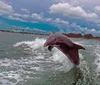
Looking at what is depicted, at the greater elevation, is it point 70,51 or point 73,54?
point 70,51

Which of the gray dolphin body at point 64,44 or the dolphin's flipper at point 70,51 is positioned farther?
the dolphin's flipper at point 70,51

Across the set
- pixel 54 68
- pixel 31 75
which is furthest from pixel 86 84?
pixel 54 68

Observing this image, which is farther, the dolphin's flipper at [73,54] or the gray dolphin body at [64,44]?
the dolphin's flipper at [73,54]

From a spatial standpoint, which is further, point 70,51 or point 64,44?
point 70,51

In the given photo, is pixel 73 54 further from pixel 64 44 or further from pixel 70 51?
pixel 64 44

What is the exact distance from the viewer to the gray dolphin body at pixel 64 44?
1174 centimetres

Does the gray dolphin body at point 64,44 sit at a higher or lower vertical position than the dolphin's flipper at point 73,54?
higher

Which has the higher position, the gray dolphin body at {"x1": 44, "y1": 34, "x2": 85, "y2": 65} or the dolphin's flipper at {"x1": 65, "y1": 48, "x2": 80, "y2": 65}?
the gray dolphin body at {"x1": 44, "y1": 34, "x2": 85, "y2": 65}

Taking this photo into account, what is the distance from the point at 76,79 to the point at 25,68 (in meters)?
3.86

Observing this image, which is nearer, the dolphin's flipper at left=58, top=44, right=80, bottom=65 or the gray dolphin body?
the gray dolphin body

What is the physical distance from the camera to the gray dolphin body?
38.5 feet

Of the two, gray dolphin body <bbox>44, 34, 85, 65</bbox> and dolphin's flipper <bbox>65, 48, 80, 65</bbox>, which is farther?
dolphin's flipper <bbox>65, 48, 80, 65</bbox>

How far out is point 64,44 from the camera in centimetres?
1278

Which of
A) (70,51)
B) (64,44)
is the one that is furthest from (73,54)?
(64,44)
